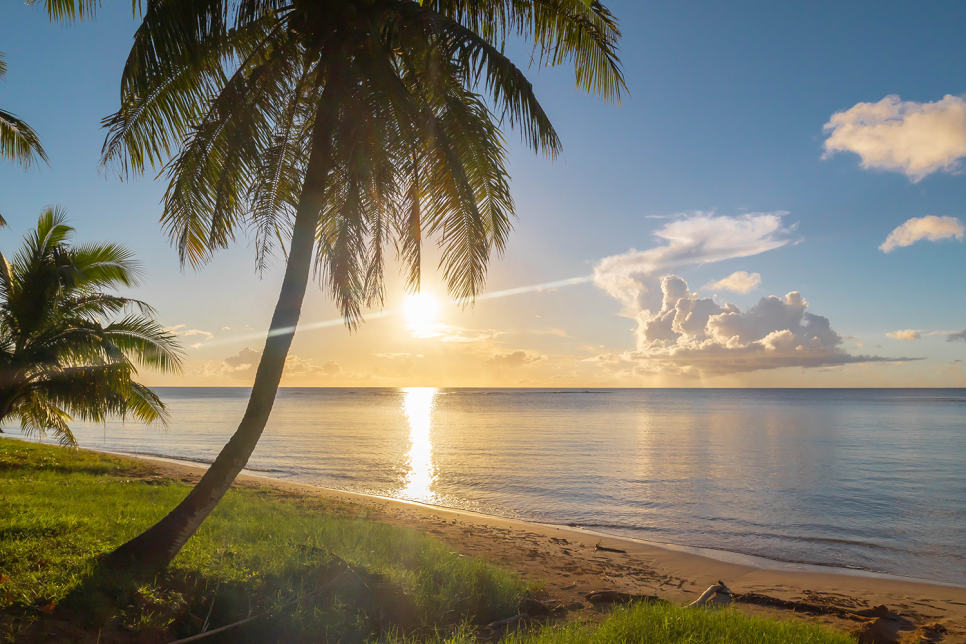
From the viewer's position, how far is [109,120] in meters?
6.26

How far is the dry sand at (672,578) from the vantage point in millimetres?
7395

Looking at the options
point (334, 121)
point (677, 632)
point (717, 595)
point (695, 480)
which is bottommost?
point (695, 480)

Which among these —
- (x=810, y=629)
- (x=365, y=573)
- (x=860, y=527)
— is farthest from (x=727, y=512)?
(x=365, y=573)

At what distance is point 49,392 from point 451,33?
1004 cm

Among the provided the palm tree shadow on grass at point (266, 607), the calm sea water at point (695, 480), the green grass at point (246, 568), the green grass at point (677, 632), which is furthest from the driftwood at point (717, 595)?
the calm sea water at point (695, 480)

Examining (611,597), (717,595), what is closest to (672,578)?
(717,595)

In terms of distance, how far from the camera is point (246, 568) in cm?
610

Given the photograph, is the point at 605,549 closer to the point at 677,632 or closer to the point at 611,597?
the point at 611,597

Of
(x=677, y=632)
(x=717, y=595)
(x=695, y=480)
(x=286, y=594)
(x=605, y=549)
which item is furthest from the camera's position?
(x=695, y=480)

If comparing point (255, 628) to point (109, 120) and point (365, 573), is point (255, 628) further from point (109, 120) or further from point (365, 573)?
point (109, 120)

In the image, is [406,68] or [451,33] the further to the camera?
[406,68]

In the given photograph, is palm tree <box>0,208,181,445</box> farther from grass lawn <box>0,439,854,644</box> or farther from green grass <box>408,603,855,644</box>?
green grass <box>408,603,855,644</box>

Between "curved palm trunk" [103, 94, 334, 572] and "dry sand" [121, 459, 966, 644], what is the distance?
14.7 ft

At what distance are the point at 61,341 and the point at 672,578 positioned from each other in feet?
39.3
